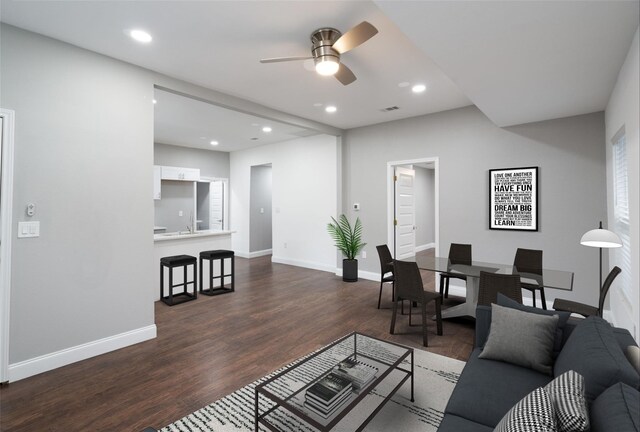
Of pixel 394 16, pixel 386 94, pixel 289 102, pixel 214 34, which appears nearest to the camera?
pixel 394 16

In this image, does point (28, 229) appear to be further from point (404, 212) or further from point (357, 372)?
point (404, 212)

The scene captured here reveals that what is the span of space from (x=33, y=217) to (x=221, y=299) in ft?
8.68

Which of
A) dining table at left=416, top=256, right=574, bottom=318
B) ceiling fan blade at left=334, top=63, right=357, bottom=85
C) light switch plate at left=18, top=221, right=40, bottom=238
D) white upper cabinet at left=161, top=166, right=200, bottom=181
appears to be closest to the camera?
light switch plate at left=18, top=221, right=40, bottom=238

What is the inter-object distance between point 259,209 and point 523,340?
7407mm

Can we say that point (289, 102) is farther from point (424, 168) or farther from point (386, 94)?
point (424, 168)

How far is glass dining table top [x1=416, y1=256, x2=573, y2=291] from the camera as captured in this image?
3.02 m

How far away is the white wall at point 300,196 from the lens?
22.3ft

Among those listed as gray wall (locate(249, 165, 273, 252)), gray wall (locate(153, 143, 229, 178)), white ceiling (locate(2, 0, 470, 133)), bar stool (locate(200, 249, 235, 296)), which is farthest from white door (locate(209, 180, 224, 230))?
white ceiling (locate(2, 0, 470, 133))

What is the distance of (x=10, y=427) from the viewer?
81.5 inches

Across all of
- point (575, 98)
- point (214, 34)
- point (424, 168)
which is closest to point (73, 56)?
point (214, 34)

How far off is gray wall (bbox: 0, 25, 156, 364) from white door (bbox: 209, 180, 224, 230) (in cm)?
547

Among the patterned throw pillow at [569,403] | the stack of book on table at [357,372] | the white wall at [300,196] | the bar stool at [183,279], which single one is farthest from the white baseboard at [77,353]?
the white wall at [300,196]

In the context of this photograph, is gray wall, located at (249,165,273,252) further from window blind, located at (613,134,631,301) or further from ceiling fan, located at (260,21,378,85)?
window blind, located at (613,134,631,301)

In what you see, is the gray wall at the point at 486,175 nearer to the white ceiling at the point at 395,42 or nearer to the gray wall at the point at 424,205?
the white ceiling at the point at 395,42
